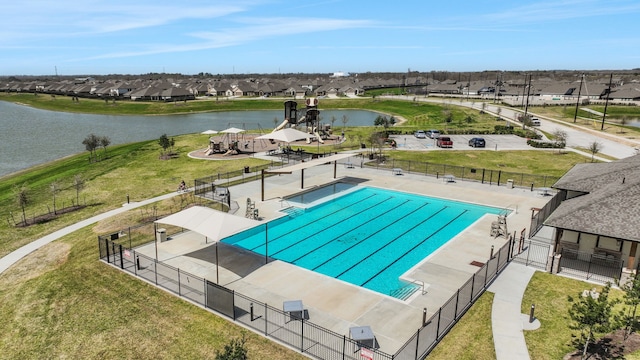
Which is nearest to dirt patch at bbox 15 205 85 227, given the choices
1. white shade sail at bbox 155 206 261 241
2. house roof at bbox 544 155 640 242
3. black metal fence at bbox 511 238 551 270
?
white shade sail at bbox 155 206 261 241

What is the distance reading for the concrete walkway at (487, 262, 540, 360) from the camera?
14312 mm

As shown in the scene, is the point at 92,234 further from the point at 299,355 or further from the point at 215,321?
the point at 299,355

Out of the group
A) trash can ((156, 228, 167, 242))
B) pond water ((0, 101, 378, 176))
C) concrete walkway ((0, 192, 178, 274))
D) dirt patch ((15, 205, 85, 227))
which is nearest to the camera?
concrete walkway ((0, 192, 178, 274))

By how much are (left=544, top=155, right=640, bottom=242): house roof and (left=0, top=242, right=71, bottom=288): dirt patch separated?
82.2 ft

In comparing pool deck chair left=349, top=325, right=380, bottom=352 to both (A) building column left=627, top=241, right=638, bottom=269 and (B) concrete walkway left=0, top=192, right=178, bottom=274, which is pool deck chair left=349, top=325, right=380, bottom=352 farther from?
(B) concrete walkway left=0, top=192, right=178, bottom=274

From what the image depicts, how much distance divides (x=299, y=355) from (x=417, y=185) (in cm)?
2433

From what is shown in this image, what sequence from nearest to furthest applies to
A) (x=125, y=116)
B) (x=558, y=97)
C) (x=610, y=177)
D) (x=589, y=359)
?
(x=589, y=359), (x=610, y=177), (x=125, y=116), (x=558, y=97)

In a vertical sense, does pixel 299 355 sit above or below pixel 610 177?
below

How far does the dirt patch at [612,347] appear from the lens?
45.2 feet

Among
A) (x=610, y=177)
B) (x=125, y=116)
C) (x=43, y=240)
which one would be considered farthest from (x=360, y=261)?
(x=125, y=116)

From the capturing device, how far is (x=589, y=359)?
13656 mm

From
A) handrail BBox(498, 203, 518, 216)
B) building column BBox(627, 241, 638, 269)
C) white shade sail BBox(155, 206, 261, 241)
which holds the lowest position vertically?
handrail BBox(498, 203, 518, 216)

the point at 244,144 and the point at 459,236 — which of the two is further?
the point at 244,144

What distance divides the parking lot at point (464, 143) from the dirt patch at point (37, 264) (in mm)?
38799
